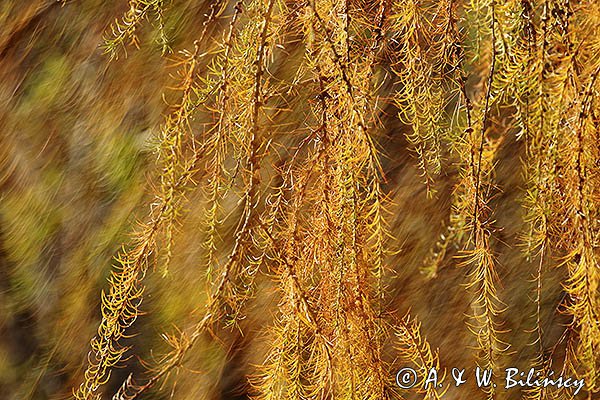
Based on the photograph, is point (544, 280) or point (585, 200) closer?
point (585, 200)

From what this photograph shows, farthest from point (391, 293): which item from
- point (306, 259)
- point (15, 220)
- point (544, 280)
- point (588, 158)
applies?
point (15, 220)

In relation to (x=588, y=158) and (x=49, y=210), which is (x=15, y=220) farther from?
(x=588, y=158)

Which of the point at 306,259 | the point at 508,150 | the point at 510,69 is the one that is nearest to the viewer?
the point at 510,69

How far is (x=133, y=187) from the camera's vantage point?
123 cm

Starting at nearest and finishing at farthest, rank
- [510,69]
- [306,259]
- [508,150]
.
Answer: [510,69] < [306,259] < [508,150]

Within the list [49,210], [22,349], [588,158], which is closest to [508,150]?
[588,158]

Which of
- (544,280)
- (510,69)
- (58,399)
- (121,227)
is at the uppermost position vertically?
(510,69)

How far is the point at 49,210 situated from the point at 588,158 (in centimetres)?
92

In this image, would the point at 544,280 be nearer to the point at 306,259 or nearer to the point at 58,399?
the point at 306,259

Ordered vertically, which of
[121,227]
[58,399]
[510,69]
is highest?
[510,69]

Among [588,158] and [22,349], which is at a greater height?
[588,158]

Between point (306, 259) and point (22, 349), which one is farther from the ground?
point (306, 259)

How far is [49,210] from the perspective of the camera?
49.2 inches

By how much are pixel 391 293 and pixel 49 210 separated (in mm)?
614
